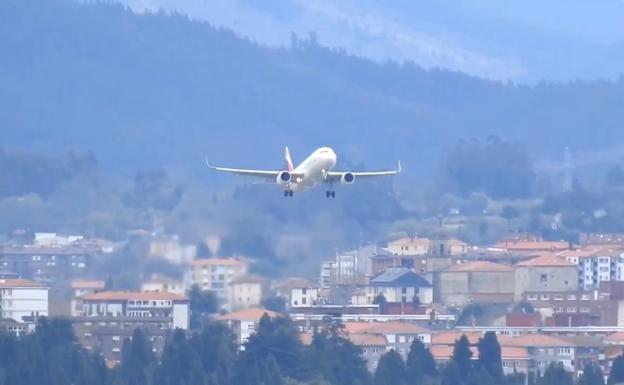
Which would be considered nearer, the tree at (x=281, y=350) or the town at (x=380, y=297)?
the tree at (x=281, y=350)

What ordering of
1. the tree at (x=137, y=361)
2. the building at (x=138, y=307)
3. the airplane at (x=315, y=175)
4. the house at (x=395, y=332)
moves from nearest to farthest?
the airplane at (x=315, y=175) → the tree at (x=137, y=361) → the building at (x=138, y=307) → the house at (x=395, y=332)

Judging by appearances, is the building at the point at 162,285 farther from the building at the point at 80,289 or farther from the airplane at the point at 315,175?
the airplane at the point at 315,175

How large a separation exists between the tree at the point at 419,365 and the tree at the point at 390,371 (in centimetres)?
24

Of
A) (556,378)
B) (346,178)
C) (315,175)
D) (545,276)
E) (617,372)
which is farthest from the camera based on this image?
(545,276)

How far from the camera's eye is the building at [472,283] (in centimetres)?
13250

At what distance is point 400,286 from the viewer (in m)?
133

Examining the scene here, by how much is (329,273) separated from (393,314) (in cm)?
640

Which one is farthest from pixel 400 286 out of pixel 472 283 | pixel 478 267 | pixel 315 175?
pixel 315 175

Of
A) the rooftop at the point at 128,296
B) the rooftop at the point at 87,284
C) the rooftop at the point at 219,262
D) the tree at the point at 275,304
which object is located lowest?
the tree at the point at 275,304

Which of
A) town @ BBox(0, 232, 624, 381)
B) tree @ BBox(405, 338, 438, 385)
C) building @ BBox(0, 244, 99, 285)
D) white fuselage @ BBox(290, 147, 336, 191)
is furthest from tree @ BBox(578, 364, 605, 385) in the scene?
white fuselage @ BBox(290, 147, 336, 191)

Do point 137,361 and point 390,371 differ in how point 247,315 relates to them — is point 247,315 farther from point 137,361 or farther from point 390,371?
point 137,361

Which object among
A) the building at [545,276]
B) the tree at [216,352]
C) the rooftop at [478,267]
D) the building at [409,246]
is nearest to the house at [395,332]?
the tree at [216,352]

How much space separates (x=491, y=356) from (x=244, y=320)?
10493mm

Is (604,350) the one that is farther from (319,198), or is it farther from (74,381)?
(74,381)
